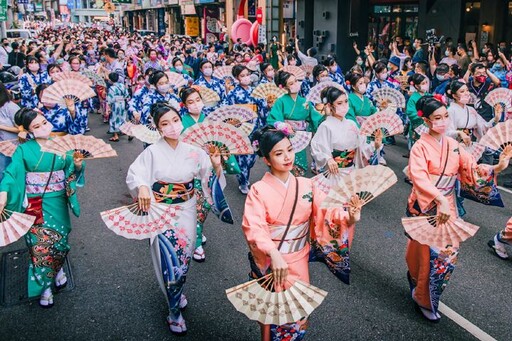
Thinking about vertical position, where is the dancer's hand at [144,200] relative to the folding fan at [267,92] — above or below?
below

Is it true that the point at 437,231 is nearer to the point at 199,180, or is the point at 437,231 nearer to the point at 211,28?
the point at 199,180

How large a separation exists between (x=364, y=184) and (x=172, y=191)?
1573 mm

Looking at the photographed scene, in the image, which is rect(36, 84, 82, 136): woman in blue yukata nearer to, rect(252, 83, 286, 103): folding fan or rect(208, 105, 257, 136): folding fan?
rect(208, 105, 257, 136): folding fan

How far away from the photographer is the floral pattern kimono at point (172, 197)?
3816 mm

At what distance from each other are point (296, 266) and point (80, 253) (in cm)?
319

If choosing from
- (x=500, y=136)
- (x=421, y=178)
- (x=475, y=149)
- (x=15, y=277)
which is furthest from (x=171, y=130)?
(x=475, y=149)

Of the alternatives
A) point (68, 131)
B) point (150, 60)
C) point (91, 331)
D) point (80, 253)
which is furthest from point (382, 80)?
point (150, 60)

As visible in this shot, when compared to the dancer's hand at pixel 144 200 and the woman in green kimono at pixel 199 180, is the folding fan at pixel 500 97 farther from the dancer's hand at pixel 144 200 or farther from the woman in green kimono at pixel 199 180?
the dancer's hand at pixel 144 200

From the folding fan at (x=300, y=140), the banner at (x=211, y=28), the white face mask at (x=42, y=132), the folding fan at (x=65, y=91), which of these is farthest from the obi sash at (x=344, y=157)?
the banner at (x=211, y=28)

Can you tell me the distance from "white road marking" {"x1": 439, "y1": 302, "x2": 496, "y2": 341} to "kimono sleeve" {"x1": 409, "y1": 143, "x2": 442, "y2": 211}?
3.14ft

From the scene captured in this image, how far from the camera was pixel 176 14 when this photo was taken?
46969 millimetres

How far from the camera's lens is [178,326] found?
153 inches

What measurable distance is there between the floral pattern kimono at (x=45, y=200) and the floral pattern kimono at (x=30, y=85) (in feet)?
18.7

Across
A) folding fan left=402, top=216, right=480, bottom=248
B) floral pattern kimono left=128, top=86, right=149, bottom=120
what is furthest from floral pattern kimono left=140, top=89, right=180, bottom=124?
folding fan left=402, top=216, right=480, bottom=248
